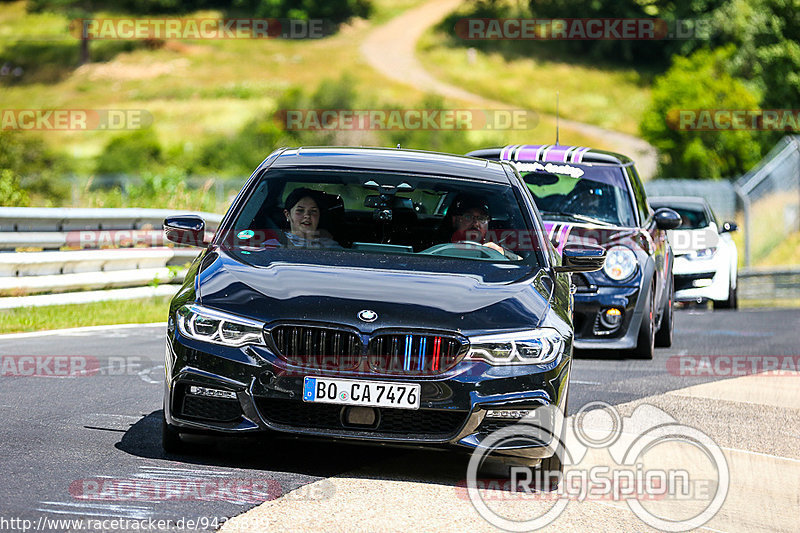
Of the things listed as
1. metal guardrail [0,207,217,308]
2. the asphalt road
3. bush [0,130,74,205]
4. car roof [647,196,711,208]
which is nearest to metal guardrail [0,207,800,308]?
metal guardrail [0,207,217,308]

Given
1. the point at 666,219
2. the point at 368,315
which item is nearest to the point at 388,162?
the point at 368,315

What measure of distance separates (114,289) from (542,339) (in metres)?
8.99

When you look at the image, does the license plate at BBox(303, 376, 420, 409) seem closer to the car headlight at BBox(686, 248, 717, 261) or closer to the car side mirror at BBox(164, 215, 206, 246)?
the car side mirror at BBox(164, 215, 206, 246)

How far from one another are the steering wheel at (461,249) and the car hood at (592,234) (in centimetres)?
407

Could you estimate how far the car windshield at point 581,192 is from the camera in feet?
39.0

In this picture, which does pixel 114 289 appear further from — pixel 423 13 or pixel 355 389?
pixel 423 13

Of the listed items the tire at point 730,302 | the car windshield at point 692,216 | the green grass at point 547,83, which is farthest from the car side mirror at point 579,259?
the green grass at point 547,83

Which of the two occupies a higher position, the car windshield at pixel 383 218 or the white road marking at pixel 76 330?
the car windshield at pixel 383 218

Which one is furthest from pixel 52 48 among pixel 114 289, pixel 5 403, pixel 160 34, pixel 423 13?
pixel 5 403

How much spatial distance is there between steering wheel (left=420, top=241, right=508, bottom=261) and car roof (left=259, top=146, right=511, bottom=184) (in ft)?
1.56

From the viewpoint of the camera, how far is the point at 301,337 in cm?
591

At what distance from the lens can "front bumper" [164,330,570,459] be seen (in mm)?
5895

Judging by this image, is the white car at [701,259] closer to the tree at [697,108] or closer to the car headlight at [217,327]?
the car headlight at [217,327]

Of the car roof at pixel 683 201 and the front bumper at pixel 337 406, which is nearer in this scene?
the front bumper at pixel 337 406
